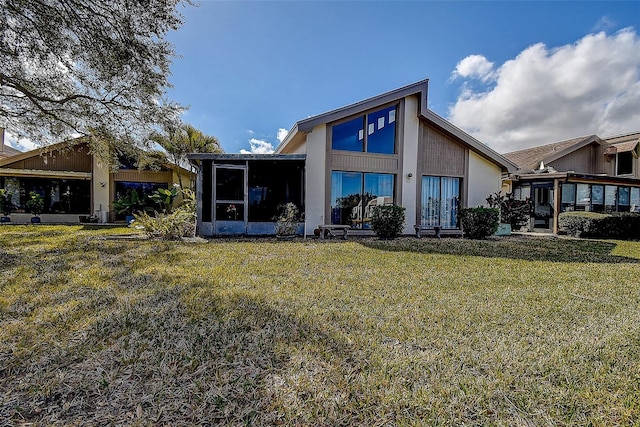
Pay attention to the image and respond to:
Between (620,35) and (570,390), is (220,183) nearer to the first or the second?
(570,390)

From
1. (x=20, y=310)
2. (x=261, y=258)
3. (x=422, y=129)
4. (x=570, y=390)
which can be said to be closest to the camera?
(x=570, y=390)

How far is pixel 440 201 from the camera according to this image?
13258mm

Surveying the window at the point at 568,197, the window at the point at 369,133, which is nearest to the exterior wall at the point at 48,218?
the window at the point at 369,133

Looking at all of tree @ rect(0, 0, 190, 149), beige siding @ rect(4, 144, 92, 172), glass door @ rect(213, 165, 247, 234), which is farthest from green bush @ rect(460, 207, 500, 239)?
beige siding @ rect(4, 144, 92, 172)

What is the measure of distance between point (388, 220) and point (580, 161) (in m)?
18.4

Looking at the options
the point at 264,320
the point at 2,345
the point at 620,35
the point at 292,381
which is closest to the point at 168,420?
the point at 292,381

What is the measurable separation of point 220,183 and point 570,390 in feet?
35.2

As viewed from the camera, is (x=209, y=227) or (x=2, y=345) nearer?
(x=2, y=345)

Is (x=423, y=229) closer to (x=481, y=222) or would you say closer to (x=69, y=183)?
(x=481, y=222)

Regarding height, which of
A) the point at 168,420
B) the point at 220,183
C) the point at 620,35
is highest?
the point at 620,35

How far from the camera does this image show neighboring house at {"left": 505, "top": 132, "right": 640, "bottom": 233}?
15.6 m

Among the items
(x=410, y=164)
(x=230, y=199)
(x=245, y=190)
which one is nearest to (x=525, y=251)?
(x=410, y=164)

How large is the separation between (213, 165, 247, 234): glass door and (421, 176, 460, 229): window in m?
7.53

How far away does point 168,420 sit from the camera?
1899 mm
